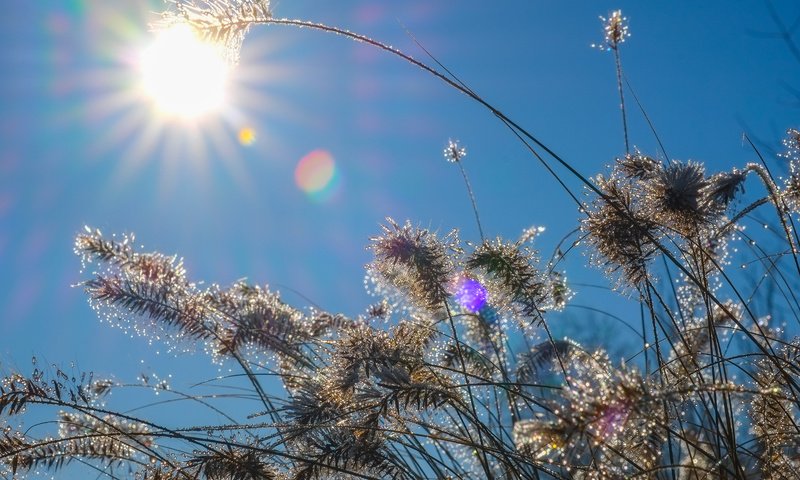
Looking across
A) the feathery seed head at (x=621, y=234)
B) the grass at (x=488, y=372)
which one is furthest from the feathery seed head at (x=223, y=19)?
the feathery seed head at (x=621, y=234)

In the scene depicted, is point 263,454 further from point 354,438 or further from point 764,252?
point 764,252

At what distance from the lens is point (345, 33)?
2.56m

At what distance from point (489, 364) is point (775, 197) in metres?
1.58

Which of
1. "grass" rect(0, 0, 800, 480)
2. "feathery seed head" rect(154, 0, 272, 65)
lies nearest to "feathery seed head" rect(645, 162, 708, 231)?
"grass" rect(0, 0, 800, 480)

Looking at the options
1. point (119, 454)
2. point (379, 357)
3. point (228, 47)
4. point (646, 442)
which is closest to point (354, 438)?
point (379, 357)

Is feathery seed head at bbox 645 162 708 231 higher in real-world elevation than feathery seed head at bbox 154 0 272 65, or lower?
lower

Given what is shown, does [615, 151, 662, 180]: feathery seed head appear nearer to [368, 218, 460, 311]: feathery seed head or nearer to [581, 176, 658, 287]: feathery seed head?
[581, 176, 658, 287]: feathery seed head

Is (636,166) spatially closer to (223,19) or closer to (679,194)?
(679,194)

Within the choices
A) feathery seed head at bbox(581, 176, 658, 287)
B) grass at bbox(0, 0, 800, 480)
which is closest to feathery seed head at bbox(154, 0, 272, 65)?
grass at bbox(0, 0, 800, 480)

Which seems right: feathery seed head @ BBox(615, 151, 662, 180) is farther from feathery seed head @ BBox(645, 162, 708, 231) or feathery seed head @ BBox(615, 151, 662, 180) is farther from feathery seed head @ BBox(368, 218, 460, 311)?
feathery seed head @ BBox(368, 218, 460, 311)

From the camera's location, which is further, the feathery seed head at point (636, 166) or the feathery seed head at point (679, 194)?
the feathery seed head at point (636, 166)

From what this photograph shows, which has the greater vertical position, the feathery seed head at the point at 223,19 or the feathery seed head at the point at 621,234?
the feathery seed head at the point at 223,19

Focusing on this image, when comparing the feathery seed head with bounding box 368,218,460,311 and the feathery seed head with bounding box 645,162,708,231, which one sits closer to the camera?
the feathery seed head with bounding box 645,162,708,231

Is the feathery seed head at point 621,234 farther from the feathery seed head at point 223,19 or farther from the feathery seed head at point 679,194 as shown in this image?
the feathery seed head at point 223,19
